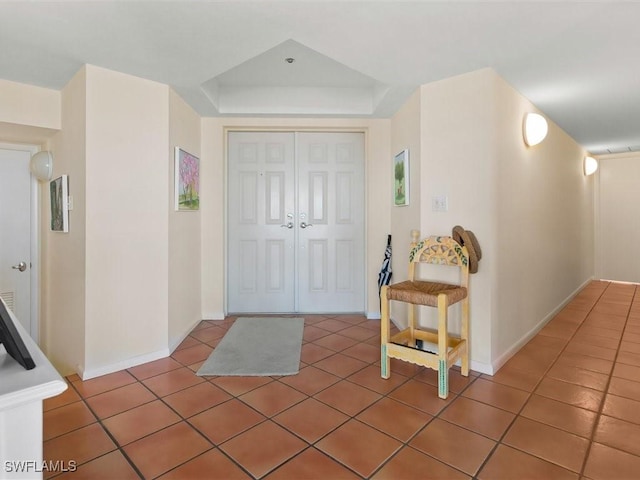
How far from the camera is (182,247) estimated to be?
9.80 feet

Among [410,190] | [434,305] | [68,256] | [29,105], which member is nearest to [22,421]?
[434,305]

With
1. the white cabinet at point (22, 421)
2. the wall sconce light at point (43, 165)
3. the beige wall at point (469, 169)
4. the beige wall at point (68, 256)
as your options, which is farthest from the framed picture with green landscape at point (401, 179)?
the wall sconce light at point (43, 165)

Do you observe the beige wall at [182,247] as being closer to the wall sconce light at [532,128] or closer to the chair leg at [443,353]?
the chair leg at [443,353]


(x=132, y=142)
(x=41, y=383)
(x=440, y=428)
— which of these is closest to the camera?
(x=41, y=383)

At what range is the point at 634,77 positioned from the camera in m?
2.50

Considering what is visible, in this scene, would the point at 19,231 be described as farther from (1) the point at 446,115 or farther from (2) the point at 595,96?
(2) the point at 595,96

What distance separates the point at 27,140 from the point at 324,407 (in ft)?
10.8

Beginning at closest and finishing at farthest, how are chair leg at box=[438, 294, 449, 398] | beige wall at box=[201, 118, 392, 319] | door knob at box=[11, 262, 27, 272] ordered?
1. chair leg at box=[438, 294, 449, 398]
2. door knob at box=[11, 262, 27, 272]
3. beige wall at box=[201, 118, 392, 319]

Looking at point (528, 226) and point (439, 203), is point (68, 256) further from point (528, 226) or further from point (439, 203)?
point (528, 226)

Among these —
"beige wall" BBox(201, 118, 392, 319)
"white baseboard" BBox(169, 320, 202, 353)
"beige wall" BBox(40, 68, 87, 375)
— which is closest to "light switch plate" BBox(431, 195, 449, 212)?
"beige wall" BBox(201, 118, 392, 319)

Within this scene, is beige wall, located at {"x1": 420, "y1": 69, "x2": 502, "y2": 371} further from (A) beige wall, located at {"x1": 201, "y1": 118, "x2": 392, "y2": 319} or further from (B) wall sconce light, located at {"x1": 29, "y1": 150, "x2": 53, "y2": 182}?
(B) wall sconce light, located at {"x1": 29, "y1": 150, "x2": 53, "y2": 182}

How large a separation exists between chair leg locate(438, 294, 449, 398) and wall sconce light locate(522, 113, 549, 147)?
1.63 m

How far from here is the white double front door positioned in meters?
3.70

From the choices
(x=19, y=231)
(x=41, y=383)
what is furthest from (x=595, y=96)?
(x=19, y=231)
